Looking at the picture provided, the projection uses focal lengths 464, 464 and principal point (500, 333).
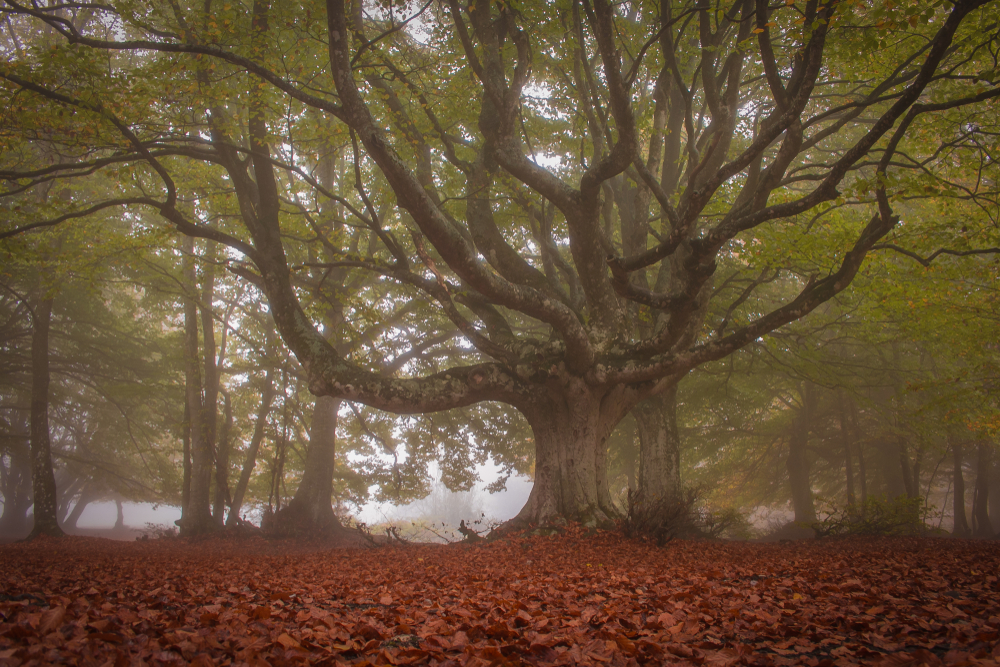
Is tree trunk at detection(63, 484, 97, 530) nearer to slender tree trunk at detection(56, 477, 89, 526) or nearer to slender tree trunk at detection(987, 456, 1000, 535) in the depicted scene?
slender tree trunk at detection(56, 477, 89, 526)

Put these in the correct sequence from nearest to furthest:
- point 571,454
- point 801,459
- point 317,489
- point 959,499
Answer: point 571,454
point 317,489
point 959,499
point 801,459

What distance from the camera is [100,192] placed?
1452 centimetres

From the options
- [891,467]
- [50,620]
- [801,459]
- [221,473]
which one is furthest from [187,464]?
[891,467]

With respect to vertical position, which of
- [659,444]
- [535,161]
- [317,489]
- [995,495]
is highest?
[535,161]

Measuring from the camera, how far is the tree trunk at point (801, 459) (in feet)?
55.2

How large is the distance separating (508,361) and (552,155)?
7438 mm

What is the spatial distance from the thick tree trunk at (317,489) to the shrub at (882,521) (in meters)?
12.6

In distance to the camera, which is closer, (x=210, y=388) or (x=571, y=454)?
(x=571, y=454)

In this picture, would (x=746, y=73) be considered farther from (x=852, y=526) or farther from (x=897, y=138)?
(x=852, y=526)

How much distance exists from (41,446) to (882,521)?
19.1 meters

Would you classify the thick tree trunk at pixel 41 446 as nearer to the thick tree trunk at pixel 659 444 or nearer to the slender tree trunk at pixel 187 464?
the slender tree trunk at pixel 187 464

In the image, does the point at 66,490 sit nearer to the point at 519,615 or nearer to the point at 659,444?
the point at 659,444

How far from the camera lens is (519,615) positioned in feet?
9.61

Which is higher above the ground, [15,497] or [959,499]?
[959,499]
